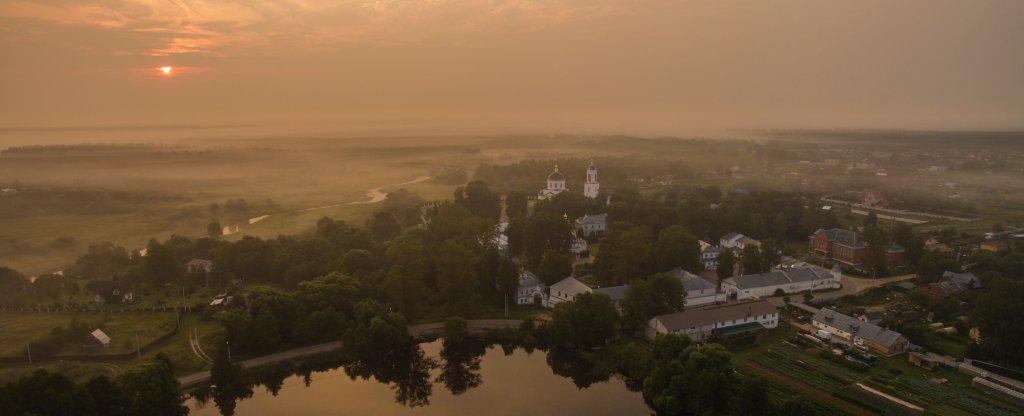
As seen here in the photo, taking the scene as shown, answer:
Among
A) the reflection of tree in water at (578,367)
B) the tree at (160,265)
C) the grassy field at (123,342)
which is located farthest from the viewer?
the tree at (160,265)

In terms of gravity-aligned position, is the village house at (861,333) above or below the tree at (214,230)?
below

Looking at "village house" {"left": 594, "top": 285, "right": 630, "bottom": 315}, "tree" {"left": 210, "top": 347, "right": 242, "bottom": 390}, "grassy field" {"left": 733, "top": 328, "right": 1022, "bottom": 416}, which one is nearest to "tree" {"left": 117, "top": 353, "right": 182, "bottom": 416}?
"tree" {"left": 210, "top": 347, "right": 242, "bottom": 390}

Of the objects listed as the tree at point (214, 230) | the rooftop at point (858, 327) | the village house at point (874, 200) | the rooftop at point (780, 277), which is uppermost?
the tree at point (214, 230)

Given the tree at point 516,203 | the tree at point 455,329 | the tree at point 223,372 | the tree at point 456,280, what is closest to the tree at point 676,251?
the tree at point 456,280

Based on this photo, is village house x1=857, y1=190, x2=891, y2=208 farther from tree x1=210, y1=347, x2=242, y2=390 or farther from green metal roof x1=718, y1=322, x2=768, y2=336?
tree x1=210, y1=347, x2=242, y2=390

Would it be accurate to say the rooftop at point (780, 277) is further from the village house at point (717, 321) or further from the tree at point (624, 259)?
the tree at point (624, 259)

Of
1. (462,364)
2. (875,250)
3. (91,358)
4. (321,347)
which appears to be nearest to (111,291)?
(91,358)

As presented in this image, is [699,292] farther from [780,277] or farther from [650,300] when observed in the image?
[650,300]

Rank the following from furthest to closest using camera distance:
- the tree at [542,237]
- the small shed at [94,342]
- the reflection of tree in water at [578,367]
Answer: the tree at [542,237] → the small shed at [94,342] → the reflection of tree in water at [578,367]
